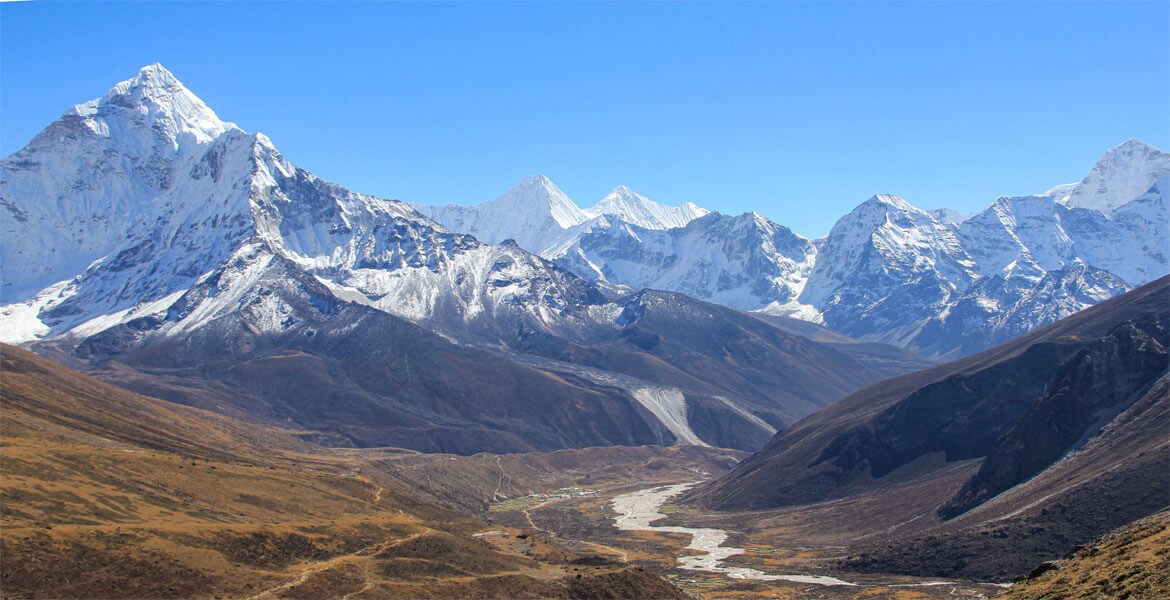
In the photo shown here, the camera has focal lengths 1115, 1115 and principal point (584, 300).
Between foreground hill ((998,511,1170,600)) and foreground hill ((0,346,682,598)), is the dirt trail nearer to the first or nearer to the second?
foreground hill ((0,346,682,598))

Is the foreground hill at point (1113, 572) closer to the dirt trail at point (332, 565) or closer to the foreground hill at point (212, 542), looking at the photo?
the foreground hill at point (212, 542)

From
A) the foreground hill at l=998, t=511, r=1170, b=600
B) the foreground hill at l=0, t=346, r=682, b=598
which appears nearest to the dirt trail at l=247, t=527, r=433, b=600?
the foreground hill at l=0, t=346, r=682, b=598

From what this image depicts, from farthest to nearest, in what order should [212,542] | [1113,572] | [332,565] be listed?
[332,565] < [212,542] < [1113,572]

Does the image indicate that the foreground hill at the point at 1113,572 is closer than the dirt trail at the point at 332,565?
Yes

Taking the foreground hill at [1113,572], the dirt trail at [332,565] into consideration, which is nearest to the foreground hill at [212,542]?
the dirt trail at [332,565]

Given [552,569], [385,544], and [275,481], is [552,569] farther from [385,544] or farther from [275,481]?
[275,481]

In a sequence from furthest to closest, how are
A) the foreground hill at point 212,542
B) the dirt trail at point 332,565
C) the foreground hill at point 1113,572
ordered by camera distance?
the dirt trail at point 332,565 → the foreground hill at point 212,542 → the foreground hill at point 1113,572

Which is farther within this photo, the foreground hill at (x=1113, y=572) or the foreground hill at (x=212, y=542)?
the foreground hill at (x=212, y=542)

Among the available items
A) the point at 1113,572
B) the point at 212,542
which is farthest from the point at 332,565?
the point at 1113,572

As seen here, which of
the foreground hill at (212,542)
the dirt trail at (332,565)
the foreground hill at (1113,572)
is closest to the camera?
the foreground hill at (1113,572)

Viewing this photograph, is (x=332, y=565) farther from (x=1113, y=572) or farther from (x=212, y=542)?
(x=1113, y=572)
